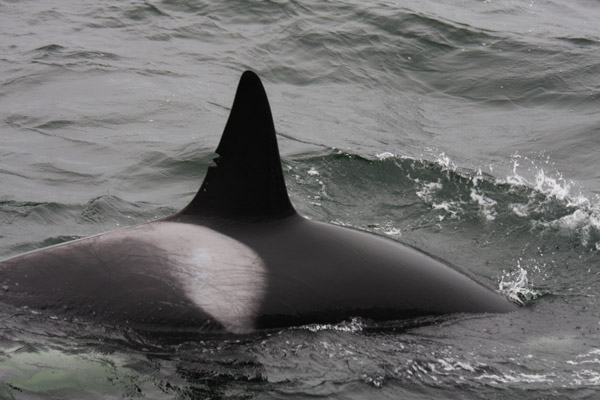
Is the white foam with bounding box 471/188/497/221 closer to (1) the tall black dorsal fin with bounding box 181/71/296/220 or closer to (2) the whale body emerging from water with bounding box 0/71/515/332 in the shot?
(2) the whale body emerging from water with bounding box 0/71/515/332

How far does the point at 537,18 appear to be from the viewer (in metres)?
20.1

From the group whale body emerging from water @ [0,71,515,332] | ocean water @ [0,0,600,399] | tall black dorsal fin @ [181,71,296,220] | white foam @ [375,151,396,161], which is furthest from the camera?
white foam @ [375,151,396,161]

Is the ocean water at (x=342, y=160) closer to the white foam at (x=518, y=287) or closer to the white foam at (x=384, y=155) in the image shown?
the white foam at (x=518, y=287)

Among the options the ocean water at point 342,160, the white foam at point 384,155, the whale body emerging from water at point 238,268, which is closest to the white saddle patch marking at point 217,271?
the whale body emerging from water at point 238,268

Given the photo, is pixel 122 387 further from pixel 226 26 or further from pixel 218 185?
pixel 226 26

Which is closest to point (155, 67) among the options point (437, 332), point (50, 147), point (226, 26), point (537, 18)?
point (226, 26)

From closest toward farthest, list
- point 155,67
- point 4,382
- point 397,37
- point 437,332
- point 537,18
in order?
1. point 4,382
2. point 437,332
3. point 155,67
4. point 397,37
5. point 537,18

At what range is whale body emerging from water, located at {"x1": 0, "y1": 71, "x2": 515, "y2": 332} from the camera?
20.6 ft

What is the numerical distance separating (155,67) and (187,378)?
10.7 metres

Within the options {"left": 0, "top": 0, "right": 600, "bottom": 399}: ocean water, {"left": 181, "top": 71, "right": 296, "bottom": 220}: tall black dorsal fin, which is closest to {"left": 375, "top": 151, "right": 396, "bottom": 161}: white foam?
{"left": 0, "top": 0, "right": 600, "bottom": 399}: ocean water

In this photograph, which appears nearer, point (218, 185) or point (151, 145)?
point (218, 185)

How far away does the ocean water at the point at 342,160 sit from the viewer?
240 inches

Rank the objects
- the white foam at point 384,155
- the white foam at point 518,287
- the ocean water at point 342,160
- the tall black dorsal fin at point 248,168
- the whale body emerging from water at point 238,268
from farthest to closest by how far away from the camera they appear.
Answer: the white foam at point 384,155, the white foam at point 518,287, the tall black dorsal fin at point 248,168, the whale body emerging from water at point 238,268, the ocean water at point 342,160

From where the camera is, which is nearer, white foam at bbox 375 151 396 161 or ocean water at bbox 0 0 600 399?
ocean water at bbox 0 0 600 399
